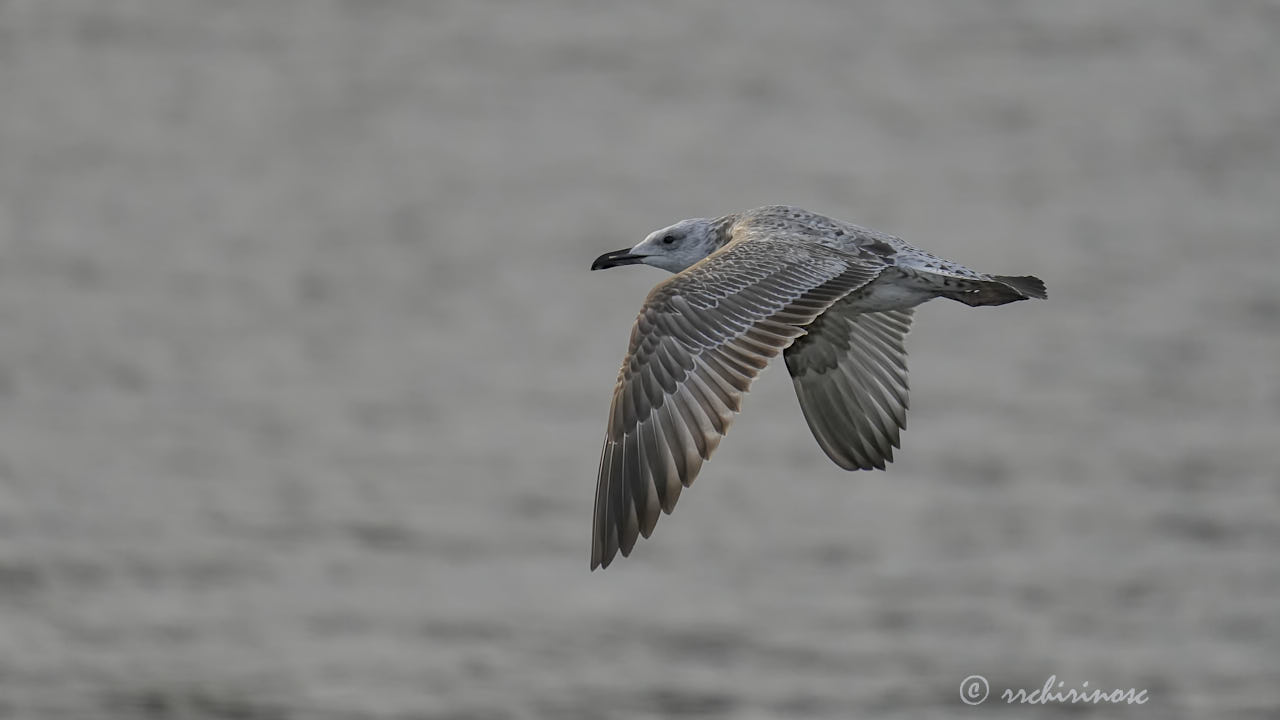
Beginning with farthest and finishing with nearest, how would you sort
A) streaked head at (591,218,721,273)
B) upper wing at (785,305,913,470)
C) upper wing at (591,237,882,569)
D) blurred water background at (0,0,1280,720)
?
blurred water background at (0,0,1280,720)
streaked head at (591,218,721,273)
upper wing at (785,305,913,470)
upper wing at (591,237,882,569)

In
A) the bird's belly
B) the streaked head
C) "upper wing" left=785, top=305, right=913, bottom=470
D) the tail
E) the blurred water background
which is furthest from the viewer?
the blurred water background

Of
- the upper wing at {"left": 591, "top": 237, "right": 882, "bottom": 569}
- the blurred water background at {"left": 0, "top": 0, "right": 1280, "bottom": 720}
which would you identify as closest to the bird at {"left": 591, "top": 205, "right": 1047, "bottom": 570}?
the upper wing at {"left": 591, "top": 237, "right": 882, "bottom": 569}

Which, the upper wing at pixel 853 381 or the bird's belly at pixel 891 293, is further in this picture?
the upper wing at pixel 853 381

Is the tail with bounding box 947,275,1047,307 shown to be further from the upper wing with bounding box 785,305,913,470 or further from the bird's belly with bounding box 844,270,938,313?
the upper wing with bounding box 785,305,913,470

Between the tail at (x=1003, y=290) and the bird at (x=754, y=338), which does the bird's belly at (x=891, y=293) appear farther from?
the tail at (x=1003, y=290)

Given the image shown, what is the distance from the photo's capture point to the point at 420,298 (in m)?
37.2

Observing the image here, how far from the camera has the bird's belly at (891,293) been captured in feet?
32.1

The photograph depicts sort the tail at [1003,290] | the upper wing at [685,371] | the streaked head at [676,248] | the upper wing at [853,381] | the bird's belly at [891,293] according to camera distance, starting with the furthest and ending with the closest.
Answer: the streaked head at [676,248] → the upper wing at [853,381] → the bird's belly at [891,293] → the tail at [1003,290] → the upper wing at [685,371]

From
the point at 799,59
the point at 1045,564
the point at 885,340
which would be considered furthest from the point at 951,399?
the point at 885,340

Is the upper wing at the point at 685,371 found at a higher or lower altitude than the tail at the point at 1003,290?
lower

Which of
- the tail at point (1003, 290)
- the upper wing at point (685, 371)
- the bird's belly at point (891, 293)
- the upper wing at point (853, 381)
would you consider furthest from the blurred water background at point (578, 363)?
the upper wing at point (685, 371)

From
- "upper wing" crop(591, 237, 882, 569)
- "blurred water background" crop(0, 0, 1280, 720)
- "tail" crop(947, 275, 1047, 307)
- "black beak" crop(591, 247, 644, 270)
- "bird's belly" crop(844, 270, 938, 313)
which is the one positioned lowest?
"upper wing" crop(591, 237, 882, 569)

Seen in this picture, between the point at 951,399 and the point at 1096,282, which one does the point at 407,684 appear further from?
the point at 1096,282

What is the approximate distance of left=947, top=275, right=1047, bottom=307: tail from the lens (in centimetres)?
938
